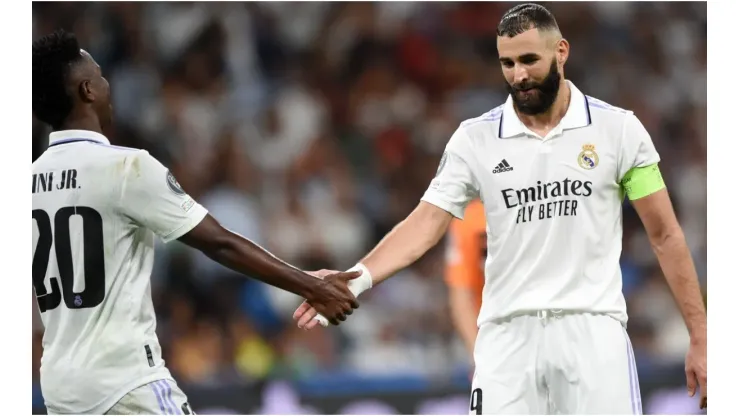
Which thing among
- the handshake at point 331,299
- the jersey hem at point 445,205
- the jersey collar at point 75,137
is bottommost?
the handshake at point 331,299

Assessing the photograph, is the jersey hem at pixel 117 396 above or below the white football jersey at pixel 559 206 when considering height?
below

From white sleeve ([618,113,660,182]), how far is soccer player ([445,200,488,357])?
1.77m

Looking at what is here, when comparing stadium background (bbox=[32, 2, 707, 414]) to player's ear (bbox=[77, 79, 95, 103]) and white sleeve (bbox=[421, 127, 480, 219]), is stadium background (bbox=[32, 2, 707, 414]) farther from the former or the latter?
player's ear (bbox=[77, 79, 95, 103])

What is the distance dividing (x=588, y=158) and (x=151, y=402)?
202cm

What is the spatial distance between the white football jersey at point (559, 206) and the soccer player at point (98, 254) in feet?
3.80

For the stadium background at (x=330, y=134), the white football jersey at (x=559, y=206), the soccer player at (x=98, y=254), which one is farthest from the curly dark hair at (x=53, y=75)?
the stadium background at (x=330, y=134)

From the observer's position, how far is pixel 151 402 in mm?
4203

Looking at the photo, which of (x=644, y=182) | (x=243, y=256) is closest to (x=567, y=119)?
(x=644, y=182)

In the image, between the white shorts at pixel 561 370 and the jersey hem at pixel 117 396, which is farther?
the white shorts at pixel 561 370

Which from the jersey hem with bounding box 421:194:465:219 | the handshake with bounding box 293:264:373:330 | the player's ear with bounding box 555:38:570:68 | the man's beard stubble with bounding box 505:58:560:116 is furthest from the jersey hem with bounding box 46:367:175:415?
the player's ear with bounding box 555:38:570:68

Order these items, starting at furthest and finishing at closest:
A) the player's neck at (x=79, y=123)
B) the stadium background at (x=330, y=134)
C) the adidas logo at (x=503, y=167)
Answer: the stadium background at (x=330, y=134)
the adidas logo at (x=503, y=167)
the player's neck at (x=79, y=123)

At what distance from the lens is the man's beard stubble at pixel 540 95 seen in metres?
4.63

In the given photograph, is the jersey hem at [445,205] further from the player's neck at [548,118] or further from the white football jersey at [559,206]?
the player's neck at [548,118]

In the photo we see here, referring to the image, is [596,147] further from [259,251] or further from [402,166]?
[402,166]
